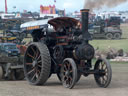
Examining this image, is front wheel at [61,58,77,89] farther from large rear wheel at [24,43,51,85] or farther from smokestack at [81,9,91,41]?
smokestack at [81,9,91,41]

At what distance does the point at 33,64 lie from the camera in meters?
9.30

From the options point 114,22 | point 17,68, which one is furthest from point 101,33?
point 17,68

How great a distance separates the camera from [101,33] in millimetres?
33469

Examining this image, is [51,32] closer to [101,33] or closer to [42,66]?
[42,66]

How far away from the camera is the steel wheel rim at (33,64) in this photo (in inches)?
363

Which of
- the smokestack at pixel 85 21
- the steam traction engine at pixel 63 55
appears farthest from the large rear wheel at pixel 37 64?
the smokestack at pixel 85 21

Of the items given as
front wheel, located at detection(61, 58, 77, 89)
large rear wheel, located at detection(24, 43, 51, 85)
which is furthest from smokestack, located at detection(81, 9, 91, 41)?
large rear wheel, located at detection(24, 43, 51, 85)

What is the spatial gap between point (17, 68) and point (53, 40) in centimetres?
200

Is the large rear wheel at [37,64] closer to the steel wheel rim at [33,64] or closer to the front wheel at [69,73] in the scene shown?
the steel wheel rim at [33,64]

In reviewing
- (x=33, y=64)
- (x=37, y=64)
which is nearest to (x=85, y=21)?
(x=37, y=64)

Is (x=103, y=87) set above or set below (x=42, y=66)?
below

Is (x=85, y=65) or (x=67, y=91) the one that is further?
(x=85, y=65)

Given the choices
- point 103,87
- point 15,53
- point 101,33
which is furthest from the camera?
point 101,33

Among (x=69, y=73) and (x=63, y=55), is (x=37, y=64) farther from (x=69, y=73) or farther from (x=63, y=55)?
(x=69, y=73)
